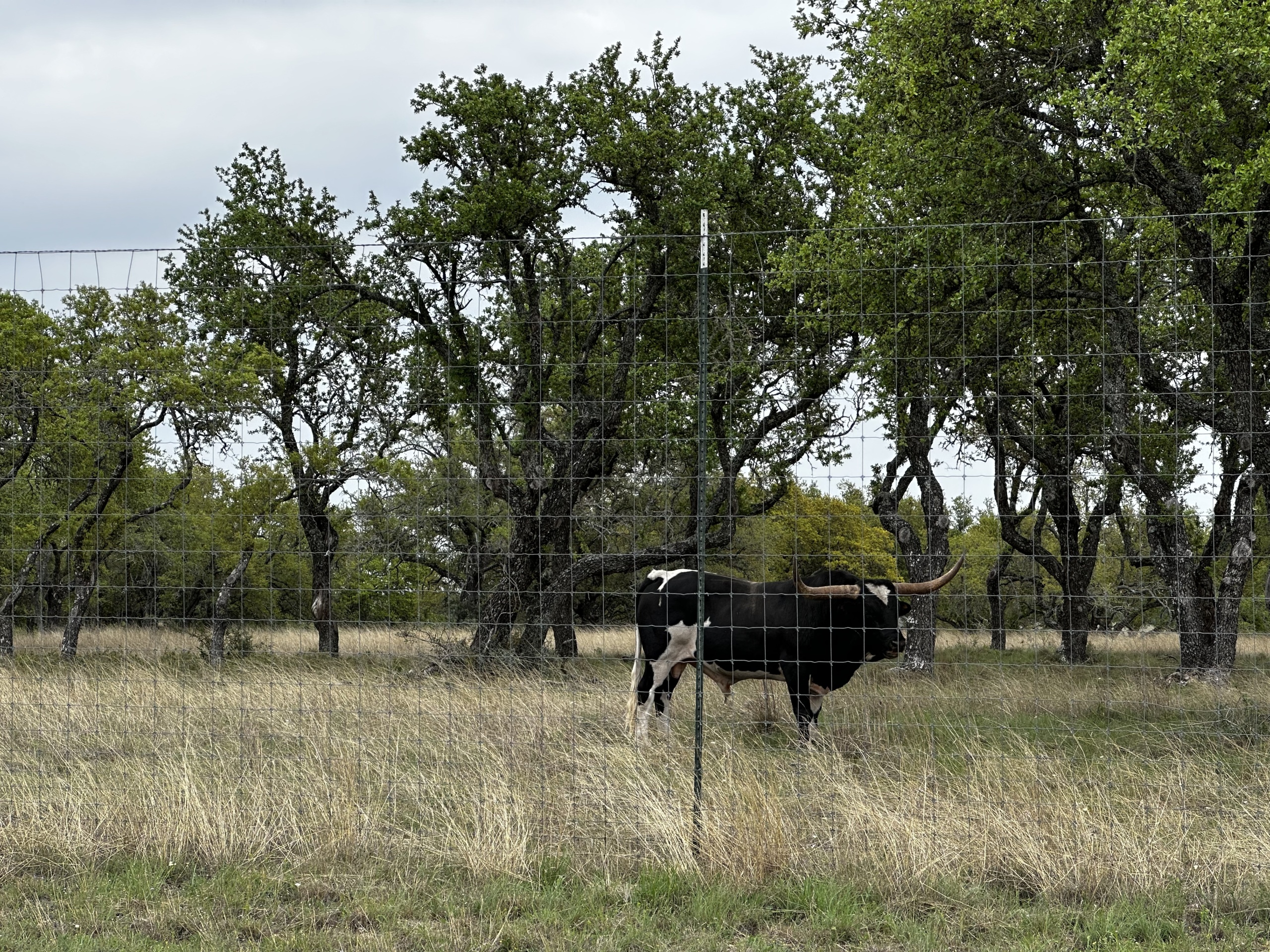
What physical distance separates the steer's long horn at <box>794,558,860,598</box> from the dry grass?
1108 mm

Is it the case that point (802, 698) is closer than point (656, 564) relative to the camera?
Yes

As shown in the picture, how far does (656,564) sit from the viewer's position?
24.8 meters

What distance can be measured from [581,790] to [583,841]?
2.48ft

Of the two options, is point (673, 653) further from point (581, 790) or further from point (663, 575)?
point (581, 790)

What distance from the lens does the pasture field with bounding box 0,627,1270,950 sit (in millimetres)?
5848

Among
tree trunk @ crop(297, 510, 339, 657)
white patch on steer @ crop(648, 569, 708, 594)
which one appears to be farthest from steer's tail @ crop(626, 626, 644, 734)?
tree trunk @ crop(297, 510, 339, 657)

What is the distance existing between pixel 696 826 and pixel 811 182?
17.3 meters

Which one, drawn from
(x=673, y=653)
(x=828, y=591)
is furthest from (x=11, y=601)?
(x=828, y=591)

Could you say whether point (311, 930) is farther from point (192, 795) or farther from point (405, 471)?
point (405, 471)

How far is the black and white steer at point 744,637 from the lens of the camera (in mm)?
11758

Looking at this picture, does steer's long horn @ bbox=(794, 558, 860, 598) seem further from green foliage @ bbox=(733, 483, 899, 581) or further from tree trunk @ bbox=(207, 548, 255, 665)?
green foliage @ bbox=(733, 483, 899, 581)

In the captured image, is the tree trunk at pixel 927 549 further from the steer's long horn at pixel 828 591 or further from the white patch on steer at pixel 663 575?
the steer's long horn at pixel 828 591

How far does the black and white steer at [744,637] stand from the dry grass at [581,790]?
1.58 ft

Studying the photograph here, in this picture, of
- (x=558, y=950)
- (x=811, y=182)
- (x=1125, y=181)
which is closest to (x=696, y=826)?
(x=558, y=950)
